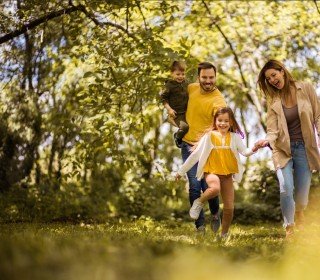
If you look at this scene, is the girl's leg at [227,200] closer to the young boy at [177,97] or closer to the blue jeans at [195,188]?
the blue jeans at [195,188]

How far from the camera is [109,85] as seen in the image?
8289 mm

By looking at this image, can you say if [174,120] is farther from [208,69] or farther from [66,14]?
[66,14]

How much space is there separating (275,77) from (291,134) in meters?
0.68

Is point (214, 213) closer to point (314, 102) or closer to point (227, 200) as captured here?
point (227, 200)

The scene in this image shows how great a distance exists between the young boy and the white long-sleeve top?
44 centimetres

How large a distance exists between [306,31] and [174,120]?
30.6 ft

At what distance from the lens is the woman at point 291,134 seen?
17.6 ft

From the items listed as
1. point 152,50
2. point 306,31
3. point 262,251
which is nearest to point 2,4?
point 152,50

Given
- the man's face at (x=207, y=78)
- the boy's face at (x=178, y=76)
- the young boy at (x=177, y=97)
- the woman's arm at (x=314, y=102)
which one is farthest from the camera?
the boy's face at (x=178, y=76)

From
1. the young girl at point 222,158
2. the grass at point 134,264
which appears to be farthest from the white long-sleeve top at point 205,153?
the grass at point 134,264

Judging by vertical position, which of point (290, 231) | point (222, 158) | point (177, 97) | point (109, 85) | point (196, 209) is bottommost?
point (290, 231)

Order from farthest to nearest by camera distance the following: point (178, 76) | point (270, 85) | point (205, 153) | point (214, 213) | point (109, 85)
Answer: point (109, 85) < point (178, 76) < point (214, 213) < point (270, 85) < point (205, 153)

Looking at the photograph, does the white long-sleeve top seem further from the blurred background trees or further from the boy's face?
the blurred background trees

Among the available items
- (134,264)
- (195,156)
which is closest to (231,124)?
(195,156)
